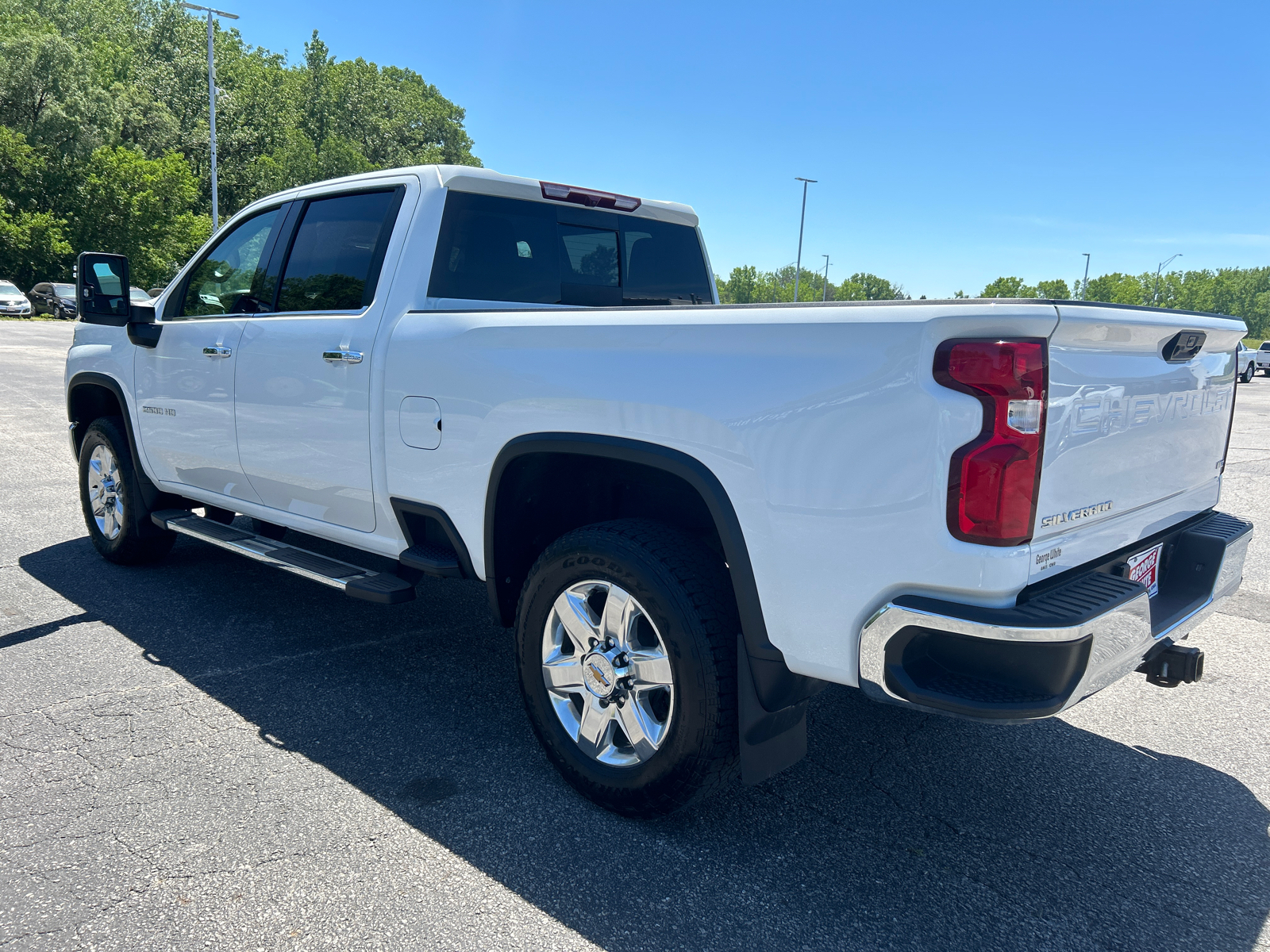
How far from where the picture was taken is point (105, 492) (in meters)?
5.61

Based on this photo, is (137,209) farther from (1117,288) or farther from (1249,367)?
(1117,288)

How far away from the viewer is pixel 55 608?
15.6ft

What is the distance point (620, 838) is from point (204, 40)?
235 ft

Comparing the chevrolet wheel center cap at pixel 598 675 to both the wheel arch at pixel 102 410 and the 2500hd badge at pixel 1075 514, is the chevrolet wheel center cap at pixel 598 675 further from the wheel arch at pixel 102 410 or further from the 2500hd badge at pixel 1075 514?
the wheel arch at pixel 102 410

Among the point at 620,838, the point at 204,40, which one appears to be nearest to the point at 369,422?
the point at 620,838

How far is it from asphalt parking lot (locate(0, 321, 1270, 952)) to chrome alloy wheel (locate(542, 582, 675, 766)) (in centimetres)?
27

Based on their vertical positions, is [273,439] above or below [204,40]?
below

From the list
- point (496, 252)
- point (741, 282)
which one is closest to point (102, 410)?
point (496, 252)

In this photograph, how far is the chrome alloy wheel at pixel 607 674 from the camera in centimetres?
279

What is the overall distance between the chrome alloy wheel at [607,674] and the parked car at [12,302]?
4293cm

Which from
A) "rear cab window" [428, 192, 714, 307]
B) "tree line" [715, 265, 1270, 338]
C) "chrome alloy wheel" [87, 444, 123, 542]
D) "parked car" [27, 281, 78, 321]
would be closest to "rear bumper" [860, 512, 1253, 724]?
"rear cab window" [428, 192, 714, 307]

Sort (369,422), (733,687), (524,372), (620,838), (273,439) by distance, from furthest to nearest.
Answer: (273,439), (369,422), (524,372), (620,838), (733,687)

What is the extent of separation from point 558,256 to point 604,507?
1.33 m

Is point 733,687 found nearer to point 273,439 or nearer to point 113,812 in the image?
point 113,812
